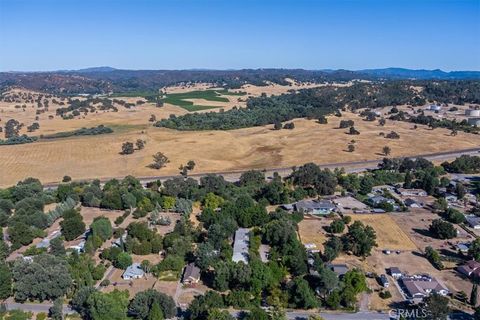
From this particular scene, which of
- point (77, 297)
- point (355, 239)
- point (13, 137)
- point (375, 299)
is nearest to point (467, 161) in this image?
point (355, 239)

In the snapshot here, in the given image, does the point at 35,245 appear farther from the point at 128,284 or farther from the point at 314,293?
the point at 314,293

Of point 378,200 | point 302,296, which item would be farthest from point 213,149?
point 302,296

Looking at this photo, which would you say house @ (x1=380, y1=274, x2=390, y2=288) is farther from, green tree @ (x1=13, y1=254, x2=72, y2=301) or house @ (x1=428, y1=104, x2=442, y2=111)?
house @ (x1=428, y1=104, x2=442, y2=111)

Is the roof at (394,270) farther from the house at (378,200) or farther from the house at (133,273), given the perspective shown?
the house at (133,273)

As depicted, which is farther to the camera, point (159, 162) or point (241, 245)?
point (159, 162)

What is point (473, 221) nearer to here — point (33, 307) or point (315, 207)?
point (315, 207)

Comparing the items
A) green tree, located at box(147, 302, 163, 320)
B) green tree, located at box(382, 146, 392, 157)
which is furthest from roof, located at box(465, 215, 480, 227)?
green tree, located at box(147, 302, 163, 320)
